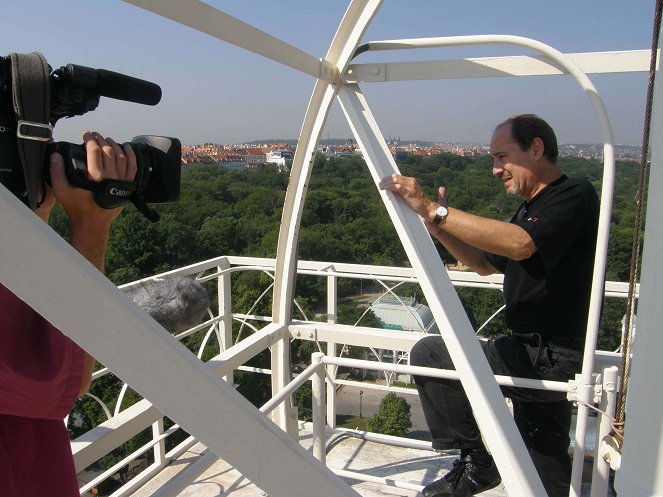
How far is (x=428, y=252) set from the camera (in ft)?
5.57

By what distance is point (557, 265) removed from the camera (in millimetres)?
1976

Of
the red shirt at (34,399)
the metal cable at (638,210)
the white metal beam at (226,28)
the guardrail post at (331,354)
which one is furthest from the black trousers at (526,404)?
the red shirt at (34,399)

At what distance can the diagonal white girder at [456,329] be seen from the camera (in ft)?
4.26

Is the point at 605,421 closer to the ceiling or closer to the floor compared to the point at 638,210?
closer to the floor

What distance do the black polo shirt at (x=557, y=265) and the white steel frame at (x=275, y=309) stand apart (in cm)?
25

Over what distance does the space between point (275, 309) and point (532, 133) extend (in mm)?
1514

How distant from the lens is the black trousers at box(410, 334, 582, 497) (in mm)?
2035

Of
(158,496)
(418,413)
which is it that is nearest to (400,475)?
(158,496)

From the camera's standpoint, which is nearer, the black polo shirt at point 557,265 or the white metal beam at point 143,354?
the white metal beam at point 143,354

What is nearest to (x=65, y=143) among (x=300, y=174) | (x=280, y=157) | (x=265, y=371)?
(x=300, y=174)

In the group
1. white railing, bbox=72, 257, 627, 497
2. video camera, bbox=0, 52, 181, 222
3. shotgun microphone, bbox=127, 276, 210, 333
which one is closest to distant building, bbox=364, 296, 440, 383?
white railing, bbox=72, 257, 627, 497

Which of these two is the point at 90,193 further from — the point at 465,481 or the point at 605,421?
the point at 465,481

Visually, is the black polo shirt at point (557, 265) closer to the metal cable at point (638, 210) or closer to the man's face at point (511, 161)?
the man's face at point (511, 161)

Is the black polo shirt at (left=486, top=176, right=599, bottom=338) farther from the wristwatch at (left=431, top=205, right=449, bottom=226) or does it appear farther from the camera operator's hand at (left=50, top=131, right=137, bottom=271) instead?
the camera operator's hand at (left=50, top=131, right=137, bottom=271)
